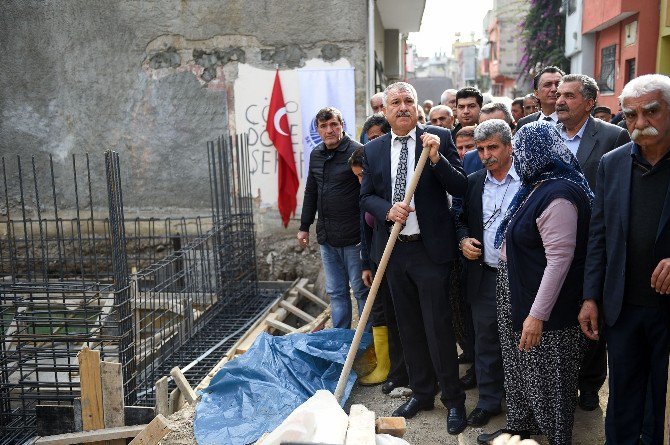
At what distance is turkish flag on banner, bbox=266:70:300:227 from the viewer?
848cm

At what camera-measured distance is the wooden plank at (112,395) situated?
450 centimetres

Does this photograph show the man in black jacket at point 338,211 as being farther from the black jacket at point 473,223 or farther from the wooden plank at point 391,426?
the wooden plank at point 391,426

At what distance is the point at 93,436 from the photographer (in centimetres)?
459

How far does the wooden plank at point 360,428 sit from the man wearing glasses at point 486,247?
1568 mm

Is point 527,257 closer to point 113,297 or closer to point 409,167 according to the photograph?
point 409,167

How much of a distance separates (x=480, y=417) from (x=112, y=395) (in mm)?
2638

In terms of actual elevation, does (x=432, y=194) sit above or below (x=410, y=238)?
above

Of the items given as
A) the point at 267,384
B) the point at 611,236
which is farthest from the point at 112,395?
the point at 611,236

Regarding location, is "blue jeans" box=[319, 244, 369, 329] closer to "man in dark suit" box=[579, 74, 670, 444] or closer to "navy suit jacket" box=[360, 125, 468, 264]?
"navy suit jacket" box=[360, 125, 468, 264]

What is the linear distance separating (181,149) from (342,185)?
4.35 m

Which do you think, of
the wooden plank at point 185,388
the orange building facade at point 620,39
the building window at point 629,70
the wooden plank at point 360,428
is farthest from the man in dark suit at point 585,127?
the building window at point 629,70

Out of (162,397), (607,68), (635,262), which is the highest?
(607,68)

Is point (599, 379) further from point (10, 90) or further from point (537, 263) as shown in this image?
point (10, 90)

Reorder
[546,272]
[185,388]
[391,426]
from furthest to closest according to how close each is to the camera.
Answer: [185,388] < [546,272] < [391,426]
